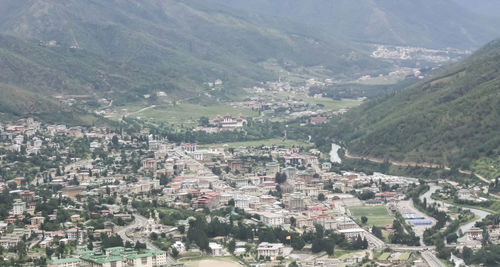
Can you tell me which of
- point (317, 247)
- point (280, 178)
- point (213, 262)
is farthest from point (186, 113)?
point (213, 262)

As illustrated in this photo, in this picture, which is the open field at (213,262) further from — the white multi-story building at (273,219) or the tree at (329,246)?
the white multi-story building at (273,219)

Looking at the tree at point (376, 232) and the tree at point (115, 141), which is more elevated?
the tree at point (115, 141)

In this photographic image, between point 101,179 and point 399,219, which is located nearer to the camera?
point 399,219

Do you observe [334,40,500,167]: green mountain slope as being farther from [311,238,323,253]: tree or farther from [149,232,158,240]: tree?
[149,232,158,240]: tree

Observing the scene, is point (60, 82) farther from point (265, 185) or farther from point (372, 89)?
point (265, 185)

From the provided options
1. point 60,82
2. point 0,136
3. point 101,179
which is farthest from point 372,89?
point 101,179

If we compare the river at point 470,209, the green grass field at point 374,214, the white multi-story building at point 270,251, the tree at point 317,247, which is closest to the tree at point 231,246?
the white multi-story building at point 270,251

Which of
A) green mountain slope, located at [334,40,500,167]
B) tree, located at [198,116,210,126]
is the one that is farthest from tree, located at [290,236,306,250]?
tree, located at [198,116,210,126]
